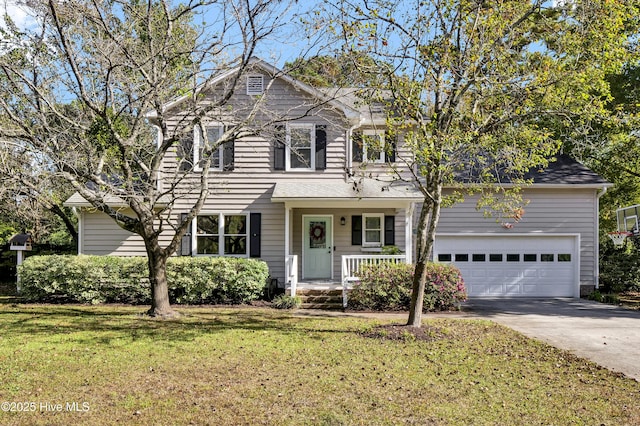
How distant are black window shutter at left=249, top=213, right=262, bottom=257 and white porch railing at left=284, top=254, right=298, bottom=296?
45.3 inches

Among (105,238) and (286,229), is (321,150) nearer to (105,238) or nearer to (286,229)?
(286,229)

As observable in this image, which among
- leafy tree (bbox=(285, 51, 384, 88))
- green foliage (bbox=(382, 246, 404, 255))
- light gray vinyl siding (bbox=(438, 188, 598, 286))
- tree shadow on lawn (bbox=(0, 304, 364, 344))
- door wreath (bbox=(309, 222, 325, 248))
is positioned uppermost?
leafy tree (bbox=(285, 51, 384, 88))

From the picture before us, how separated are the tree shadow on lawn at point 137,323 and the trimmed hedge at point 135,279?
0.73 meters

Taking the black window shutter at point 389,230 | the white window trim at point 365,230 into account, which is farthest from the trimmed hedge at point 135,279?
the black window shutter at point 389,230

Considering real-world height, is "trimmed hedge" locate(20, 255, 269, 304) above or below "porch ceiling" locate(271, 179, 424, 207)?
below

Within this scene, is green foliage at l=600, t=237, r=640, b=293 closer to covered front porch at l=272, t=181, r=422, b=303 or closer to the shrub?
covered front porch at l=272, t=181, r=422, b=303

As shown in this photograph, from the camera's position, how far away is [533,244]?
16641 mm

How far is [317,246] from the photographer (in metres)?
15.9

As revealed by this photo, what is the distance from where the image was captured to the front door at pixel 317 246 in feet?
51.9

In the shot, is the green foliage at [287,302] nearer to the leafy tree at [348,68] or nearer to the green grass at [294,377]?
the green grass at [294,377]

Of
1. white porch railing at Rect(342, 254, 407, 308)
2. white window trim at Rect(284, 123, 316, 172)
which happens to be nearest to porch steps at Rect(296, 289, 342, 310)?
white porch railing at Rect(342, 254, 407, 308)

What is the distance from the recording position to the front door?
15.8 meters

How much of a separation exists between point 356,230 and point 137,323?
730 cm

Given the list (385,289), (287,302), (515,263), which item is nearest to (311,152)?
(287,302)
